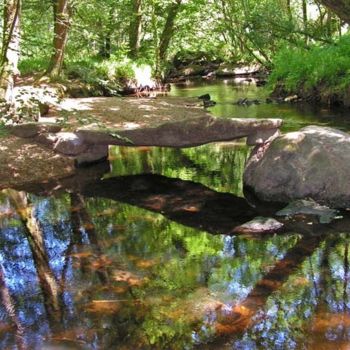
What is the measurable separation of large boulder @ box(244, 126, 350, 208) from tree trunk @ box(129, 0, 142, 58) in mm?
15939

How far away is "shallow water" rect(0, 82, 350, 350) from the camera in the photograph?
386 cm

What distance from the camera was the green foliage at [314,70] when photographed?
1440 cm

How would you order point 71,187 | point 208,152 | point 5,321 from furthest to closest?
point 208,152 < point 71,187 < point 5,321

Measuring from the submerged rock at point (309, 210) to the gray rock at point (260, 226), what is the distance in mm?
393

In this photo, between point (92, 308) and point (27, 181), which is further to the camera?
point (27, 181)

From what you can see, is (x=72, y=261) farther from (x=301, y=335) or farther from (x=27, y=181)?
(x=27, y=181)

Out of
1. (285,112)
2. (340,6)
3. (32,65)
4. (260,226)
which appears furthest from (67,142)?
(32,65)

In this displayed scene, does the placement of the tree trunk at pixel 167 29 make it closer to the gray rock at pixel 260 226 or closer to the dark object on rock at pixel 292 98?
the dark object on rock at pixel 292 98

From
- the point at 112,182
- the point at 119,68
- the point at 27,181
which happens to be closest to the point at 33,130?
the point at 27,181

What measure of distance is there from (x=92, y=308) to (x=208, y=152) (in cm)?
684

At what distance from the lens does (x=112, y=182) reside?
857cm

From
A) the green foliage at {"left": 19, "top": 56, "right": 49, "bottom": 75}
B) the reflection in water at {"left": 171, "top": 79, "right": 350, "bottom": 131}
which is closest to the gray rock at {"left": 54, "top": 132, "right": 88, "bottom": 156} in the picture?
the reflection in water at {"left": 171, "top": 79, "right": 350, "bottom": 131}

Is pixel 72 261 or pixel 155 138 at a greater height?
pixel 155 138

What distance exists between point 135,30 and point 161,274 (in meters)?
20.1
